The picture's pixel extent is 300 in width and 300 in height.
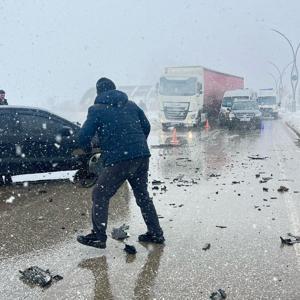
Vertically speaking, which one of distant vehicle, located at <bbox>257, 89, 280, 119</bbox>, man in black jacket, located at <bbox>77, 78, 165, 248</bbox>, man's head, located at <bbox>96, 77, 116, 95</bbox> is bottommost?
distant vehicle, located at <bbox>257, 89, 280, 119</bbox>

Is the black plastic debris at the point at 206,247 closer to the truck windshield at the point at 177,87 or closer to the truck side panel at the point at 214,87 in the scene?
the truck windshield at the point at 177,87

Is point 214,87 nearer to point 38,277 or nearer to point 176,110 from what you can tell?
point 176,110

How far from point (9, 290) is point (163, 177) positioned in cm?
612

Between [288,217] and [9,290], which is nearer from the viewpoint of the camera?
[9,290]

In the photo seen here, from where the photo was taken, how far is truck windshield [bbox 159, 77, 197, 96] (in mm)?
26109

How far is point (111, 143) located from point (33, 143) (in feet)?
14.1

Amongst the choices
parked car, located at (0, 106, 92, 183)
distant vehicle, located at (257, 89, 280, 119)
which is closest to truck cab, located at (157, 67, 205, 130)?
parked car, located at (0, 106, 92, 183)

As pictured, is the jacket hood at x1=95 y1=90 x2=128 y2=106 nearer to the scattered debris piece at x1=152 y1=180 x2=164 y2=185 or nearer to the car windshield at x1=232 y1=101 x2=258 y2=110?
the scattered debris piece at x1=152 y1=180 x2=164 y2=185

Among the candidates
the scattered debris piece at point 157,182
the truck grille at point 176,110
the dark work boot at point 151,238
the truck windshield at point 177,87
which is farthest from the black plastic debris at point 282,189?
the truck windshield at point 177,87

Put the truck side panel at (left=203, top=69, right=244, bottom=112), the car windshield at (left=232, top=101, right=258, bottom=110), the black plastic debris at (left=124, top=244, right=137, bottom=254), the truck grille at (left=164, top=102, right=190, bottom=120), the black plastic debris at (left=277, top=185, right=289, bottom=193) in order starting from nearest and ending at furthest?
1. the black plastic debris at (left=124, top=244, right=137, bottom=254)
2. the black plastic debris at (left=277, top=185, right=289, bottom=193)
3. the truck grille at (left=164, top=102, right=190, bottom=120)
4. the car windshield at (left=232, top=101, right=258, bottom=110)
5. the truck side panel at (left=203, top=69, right=244, bottom=112)

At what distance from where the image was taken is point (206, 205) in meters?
7.37

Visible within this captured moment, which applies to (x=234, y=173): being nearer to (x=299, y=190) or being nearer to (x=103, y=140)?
(x=299, y=190)

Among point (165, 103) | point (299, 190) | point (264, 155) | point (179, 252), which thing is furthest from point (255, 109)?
point (179, 252)

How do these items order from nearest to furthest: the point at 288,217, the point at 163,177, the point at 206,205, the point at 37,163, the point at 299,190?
the point at 288,217
the point at 206,205
the point at 299,190
the point at 37,163
the point at 163,177
